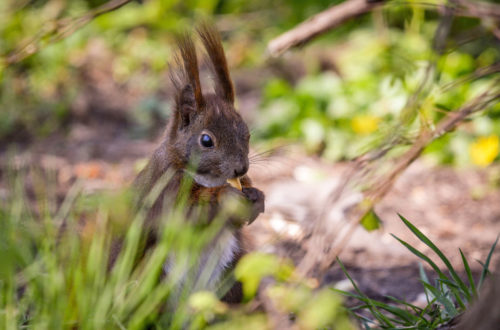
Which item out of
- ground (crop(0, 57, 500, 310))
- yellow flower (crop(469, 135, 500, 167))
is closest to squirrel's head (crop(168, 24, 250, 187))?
ground (crop(0, 57, 500, 310))

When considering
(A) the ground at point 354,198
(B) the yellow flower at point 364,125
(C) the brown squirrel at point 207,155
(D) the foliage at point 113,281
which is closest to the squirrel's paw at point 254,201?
(C) the brown squirrel at point 207,155

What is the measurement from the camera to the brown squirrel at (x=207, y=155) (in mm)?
1861

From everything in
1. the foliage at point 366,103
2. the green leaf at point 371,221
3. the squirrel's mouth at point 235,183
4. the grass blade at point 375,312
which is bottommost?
the foliage at point 366,103

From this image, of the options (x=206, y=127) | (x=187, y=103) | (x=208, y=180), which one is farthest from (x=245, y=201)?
(x=187, y=103)

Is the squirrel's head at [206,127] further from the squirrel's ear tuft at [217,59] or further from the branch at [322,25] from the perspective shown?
the branch at [322,25]

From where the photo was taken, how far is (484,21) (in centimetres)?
201

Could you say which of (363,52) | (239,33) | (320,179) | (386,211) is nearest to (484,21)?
(386,211)

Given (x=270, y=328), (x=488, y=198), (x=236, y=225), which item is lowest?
Result: (x=488, y=198)

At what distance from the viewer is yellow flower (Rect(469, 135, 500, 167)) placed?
356 centimetres

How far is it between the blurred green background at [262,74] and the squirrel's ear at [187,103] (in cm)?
142

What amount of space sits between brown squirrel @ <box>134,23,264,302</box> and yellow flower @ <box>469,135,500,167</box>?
2146 millimetres

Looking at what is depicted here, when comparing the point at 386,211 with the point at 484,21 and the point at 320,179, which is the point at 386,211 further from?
the point at 484,21

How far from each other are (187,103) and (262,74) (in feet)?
12.2

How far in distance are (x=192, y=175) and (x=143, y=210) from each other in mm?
197
